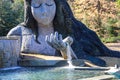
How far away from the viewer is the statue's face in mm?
14602

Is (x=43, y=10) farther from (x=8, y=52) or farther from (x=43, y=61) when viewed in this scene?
(x=43, y=61)

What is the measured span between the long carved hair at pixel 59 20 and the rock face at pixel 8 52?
1518 millimetres

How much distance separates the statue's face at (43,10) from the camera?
14.6 meters

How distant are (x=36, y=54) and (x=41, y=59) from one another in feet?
3.94

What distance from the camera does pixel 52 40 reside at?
12.6 meters

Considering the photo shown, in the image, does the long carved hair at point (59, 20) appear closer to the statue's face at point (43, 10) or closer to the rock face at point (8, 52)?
the statue's face at point (43, 10)

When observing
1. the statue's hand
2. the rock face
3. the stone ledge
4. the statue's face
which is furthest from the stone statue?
the statue's hand

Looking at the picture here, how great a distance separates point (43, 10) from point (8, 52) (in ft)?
6.92

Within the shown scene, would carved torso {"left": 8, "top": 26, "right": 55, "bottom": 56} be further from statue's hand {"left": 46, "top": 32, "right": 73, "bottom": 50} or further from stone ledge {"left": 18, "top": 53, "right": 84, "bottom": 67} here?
statue's hand {"left": 46, "top": 32, "right": 73, "bottom": 50}

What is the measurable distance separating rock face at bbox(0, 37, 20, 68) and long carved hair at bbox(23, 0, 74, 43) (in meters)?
1.52

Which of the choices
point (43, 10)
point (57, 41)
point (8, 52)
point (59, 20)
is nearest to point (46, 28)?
point (59, 20)

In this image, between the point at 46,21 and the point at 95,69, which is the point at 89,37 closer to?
the point at 46,21

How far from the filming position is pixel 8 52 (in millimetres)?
13516

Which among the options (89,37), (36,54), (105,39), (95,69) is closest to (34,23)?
(36,54)
